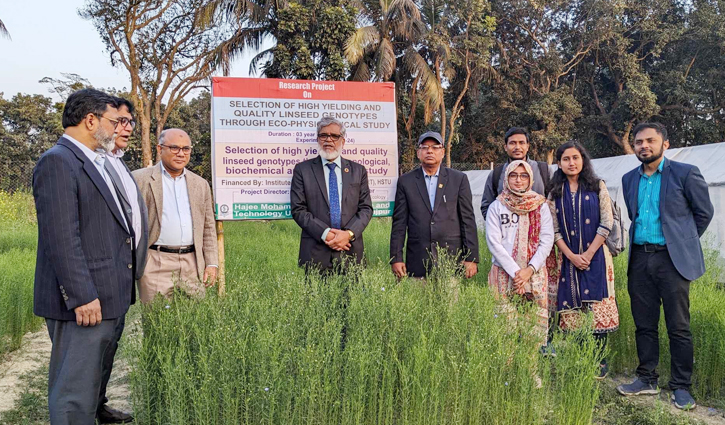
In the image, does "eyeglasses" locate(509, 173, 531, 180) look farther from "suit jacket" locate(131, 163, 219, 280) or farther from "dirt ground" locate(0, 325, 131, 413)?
"dirt ground" locate(0, 325, 131, 413)

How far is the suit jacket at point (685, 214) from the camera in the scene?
350 centimetres

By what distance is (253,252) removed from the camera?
7.86 meters

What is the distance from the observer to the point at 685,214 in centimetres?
359

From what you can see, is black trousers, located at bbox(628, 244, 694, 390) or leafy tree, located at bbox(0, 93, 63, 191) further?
leafy tree, located at bbox(0, 93, 63, 191)

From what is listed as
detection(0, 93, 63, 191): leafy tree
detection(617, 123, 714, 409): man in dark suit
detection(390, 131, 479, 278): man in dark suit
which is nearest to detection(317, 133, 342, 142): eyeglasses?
detection(390, 131, 479, 278): man in dark suit

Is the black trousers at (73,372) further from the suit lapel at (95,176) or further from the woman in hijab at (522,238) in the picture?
the woman in hijab at (522,238)

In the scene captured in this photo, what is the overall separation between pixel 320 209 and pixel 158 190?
1.17 m

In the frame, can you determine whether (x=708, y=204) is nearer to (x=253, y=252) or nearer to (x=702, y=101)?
(x=253, y=252)

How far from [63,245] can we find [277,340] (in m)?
1.09

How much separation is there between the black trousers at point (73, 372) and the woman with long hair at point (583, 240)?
3.11 m

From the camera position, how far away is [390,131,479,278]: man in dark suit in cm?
393

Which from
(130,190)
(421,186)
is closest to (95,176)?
(130,190)

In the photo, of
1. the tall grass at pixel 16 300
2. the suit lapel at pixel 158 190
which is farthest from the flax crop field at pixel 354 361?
the tall grass at pixel 16 300

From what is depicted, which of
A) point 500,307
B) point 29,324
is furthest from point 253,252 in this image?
point 500,307
